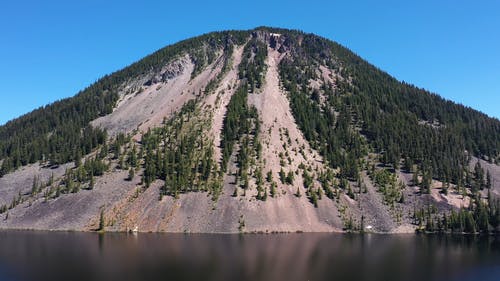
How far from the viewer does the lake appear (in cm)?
6378

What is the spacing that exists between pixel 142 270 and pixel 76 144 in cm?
14138

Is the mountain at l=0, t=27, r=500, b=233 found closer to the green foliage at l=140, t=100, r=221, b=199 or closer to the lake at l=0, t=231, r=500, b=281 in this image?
the green foliage at l=140, t=100, r=221, b=199

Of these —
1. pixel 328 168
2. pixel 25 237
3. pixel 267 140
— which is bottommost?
pixel 25 237

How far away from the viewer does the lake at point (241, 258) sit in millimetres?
63781

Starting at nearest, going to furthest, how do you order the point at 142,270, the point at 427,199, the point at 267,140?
the point at 142,270 → the point at 427,199 → the point at 267,140

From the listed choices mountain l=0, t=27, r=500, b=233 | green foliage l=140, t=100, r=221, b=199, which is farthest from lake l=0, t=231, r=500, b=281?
green foliage l=140, t=100, r=221, b=199

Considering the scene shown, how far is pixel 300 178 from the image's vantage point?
160250 millimetres

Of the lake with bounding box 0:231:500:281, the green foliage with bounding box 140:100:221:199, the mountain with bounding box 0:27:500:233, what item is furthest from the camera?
the green foliage with bounding box 140:100:221:199

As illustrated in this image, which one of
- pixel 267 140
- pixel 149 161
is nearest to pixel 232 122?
pixel 267 140

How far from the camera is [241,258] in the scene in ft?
257

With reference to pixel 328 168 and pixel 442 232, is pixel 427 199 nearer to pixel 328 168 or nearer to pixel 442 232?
pixel 442 232

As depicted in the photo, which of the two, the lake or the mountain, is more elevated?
the mountain

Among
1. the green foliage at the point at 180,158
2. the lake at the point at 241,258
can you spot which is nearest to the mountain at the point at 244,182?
the green foliage at the point at 180,158

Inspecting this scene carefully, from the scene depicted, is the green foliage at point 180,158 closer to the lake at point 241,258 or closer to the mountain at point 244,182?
the mountain at point 244,182
